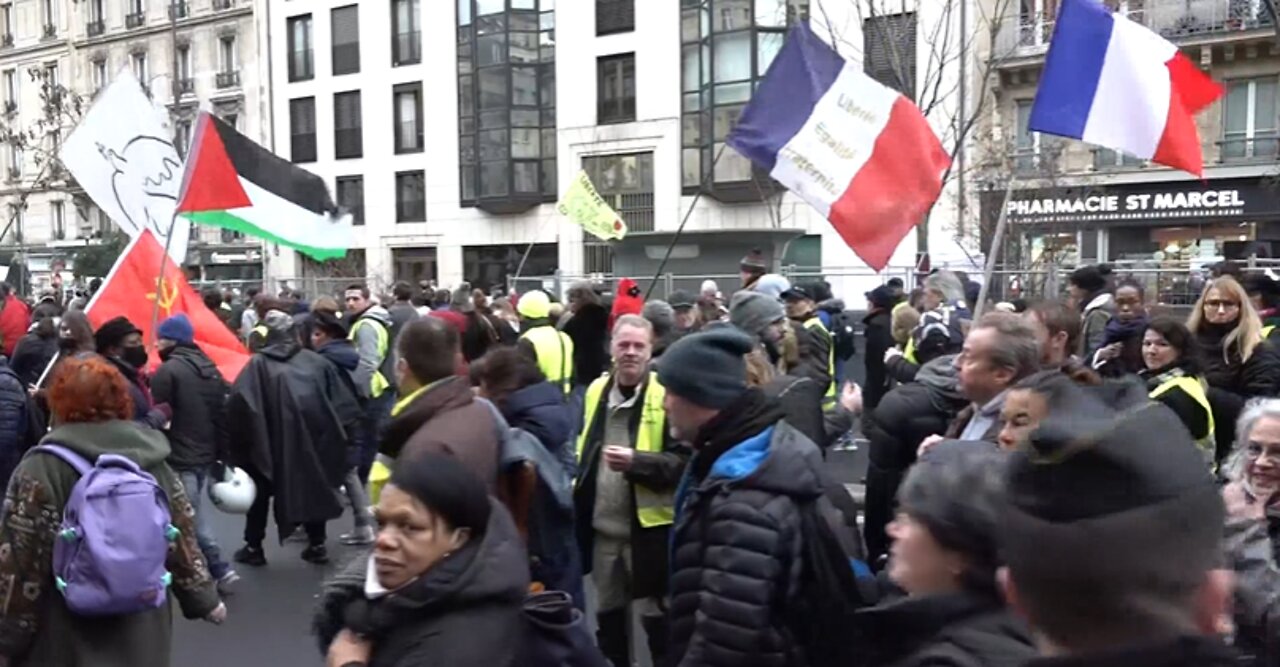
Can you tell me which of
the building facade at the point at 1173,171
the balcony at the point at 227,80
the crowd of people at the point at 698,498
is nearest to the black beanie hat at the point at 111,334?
the crowd of people at the point at 698,498

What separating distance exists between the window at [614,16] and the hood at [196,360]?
25.9 meters

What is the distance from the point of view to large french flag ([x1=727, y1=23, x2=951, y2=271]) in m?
6.39

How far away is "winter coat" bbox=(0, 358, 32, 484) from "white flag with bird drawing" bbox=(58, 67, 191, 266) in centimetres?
174

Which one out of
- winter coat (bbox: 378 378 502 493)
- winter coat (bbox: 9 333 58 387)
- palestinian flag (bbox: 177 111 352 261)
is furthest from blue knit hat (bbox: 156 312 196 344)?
winter coat (bbox: 378 378 502 493)

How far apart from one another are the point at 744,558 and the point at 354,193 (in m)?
35.4

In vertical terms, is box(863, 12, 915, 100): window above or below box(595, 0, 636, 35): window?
below

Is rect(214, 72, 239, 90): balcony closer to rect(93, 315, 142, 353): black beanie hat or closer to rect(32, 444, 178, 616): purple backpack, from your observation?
rect(93, 315, 142, 353): black beanie hat

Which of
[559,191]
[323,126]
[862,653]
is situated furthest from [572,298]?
[323,126]

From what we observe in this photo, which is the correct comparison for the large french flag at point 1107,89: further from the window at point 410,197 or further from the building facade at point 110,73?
the building facade at point 110,73

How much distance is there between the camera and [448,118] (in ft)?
111

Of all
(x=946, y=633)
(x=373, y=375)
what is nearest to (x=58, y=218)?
(x=373, y=375)

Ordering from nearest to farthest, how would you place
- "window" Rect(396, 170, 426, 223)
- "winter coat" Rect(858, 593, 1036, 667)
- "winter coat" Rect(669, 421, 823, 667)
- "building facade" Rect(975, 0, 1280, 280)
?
"winter coat" Rect(858, 593, 1036, 667), "winter coat" Rect(669, 421, 823, 667), "building facade" Rect(975, 0, 1280, 280), "window" Rect(396, 170, 426, 223)

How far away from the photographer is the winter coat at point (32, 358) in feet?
26.0

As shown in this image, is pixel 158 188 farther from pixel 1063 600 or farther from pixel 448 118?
pixel 448 118
